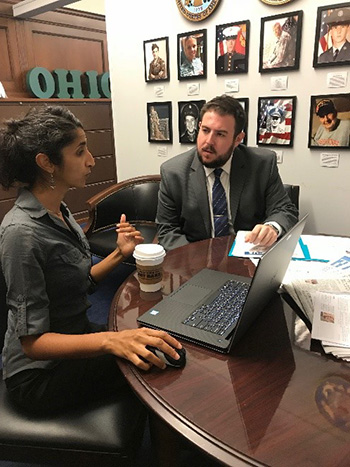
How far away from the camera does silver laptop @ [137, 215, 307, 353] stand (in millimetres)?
832

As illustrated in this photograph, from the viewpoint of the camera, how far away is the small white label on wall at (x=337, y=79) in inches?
90.1

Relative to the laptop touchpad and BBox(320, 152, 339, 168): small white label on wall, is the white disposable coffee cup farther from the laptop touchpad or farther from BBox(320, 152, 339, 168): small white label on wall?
BBox(320, 152, 339, 168): small white label on wall

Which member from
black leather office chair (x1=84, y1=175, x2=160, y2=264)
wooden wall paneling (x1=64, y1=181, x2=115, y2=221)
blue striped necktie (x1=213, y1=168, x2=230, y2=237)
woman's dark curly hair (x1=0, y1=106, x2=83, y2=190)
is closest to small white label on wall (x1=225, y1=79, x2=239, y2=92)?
black leather office chair (x1=84, y1=175, x2=160, y2=264)

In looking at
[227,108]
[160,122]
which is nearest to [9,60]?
[160,122]

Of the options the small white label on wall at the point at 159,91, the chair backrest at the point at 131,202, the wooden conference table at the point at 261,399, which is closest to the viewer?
the wooden conference table at the point at 261,399

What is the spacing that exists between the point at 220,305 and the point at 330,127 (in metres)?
1.88

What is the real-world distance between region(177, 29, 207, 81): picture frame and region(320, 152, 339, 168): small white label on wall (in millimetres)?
1111

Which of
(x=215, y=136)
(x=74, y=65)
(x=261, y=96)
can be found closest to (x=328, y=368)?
(x=215, y=136)

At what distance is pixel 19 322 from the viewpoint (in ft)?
3.18

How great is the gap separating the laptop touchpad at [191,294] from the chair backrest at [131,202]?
6.09 ft

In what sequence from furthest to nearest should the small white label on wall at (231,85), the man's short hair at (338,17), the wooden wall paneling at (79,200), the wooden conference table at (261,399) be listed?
the wooden wall paneling at (79,200) → the small white label on wall at (231,85) → the man's short hair at (338,17) → the wooden conference table at (261,399)

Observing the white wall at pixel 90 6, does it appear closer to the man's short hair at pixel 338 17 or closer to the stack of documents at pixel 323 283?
the man's short hair at pixel 338 17

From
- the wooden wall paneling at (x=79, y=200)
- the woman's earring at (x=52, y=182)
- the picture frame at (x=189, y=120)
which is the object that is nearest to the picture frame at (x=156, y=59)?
the picture frame at (x=189, y=120)

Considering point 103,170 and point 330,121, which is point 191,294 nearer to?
point 330,121
